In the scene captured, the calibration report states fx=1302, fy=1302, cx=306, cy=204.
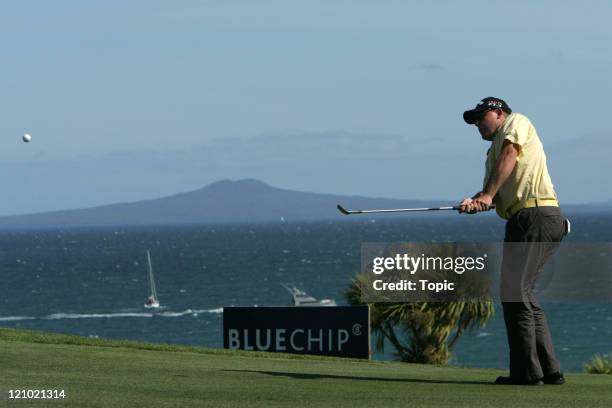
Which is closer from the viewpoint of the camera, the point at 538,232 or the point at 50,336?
the point at 538,232

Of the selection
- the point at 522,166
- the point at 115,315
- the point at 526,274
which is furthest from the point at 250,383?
the point at 115,315

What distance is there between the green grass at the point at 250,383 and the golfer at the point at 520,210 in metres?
0.35

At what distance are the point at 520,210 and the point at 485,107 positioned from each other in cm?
77

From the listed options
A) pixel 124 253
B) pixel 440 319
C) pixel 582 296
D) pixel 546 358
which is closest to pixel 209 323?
pixel 582 296

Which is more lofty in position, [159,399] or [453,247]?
[453,247]

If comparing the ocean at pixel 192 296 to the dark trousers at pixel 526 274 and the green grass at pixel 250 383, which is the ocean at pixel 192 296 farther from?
the dark trousers at pixel 526 274

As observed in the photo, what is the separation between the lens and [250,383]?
9.12m

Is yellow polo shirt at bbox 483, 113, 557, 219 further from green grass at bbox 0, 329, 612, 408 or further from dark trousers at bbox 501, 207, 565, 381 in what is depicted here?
green grass at bbox 0, 329, 612, 408

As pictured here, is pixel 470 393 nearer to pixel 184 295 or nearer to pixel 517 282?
pixel 517 282

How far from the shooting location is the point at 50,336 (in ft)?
50.1

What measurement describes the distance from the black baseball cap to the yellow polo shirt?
12 centimetres

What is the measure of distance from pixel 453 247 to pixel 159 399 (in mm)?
14841

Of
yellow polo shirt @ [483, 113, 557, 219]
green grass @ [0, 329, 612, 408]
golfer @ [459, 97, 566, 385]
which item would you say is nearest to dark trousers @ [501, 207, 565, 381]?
golfer @ [459, 97, 566, 385]

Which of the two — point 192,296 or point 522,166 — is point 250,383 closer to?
point 522,166
